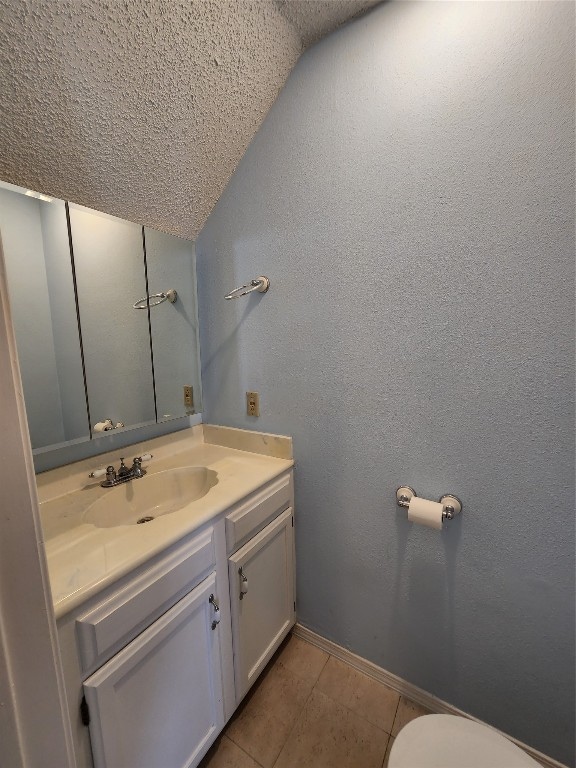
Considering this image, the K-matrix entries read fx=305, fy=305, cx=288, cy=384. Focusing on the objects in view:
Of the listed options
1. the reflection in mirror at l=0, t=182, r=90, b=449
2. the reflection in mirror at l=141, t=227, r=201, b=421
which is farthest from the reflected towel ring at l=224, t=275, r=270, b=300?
the reflection in mirror at l=0, t=182, r=90, b=449

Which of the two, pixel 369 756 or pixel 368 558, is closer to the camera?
pixel 369 756

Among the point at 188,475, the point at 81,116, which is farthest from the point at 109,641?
the point at 81,116

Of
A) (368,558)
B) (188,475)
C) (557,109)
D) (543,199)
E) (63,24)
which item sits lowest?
(368,558)

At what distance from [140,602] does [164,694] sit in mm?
309

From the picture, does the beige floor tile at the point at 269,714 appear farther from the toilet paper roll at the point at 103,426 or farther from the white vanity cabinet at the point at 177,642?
the toilet paper roll at the point at 103,426

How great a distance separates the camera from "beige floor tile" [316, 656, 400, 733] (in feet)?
3.79

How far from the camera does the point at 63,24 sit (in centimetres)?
75

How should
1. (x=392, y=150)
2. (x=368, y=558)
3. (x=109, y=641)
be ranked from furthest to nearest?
(x=368, y=558)
(x=392, y=150)
(x=109, y=641)

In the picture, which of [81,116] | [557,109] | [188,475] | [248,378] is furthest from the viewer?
[248,378]

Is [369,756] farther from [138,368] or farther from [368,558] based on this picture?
[138,368]

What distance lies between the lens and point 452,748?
2.57 ft

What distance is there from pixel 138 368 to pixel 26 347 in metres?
0.41

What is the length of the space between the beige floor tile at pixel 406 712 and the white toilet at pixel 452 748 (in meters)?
0.41

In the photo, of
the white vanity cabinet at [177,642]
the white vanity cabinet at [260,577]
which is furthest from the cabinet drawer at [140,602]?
the white vanity cabinet at [260,577]
